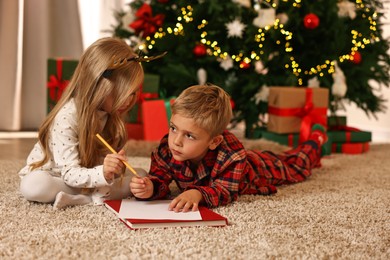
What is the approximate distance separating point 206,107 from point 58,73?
130 centimetres

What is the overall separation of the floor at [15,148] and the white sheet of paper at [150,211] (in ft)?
3.32

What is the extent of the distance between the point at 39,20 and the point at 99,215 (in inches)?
79.5

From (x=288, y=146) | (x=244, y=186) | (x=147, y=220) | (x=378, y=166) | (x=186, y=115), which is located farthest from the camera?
(x=288, y=146)

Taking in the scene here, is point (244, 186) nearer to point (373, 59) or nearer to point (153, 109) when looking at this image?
point (153, 109)

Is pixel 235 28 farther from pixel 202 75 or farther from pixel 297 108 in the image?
pixel 297 108

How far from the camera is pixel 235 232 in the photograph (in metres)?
1.21

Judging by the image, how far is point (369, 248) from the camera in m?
1.14

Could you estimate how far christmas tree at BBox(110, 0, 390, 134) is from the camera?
2555 mm

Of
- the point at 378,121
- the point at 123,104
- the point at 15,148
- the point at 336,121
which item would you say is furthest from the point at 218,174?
the point at 378,121

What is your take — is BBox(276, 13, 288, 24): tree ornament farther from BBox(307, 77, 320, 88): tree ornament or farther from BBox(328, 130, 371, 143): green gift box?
BBox(328, 130, 371, 143): green gift box

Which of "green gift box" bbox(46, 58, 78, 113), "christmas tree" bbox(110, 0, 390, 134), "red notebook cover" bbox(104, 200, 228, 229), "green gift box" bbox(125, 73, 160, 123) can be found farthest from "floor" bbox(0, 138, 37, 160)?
"red notebook cover" bbox(104, 200, 228, 229)

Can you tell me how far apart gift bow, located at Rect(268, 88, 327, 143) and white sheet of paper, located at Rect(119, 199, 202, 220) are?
117cm

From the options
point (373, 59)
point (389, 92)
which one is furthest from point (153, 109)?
point (389, 92)

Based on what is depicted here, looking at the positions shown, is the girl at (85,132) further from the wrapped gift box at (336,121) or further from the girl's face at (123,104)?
the wrapped gift box at (336,121)
